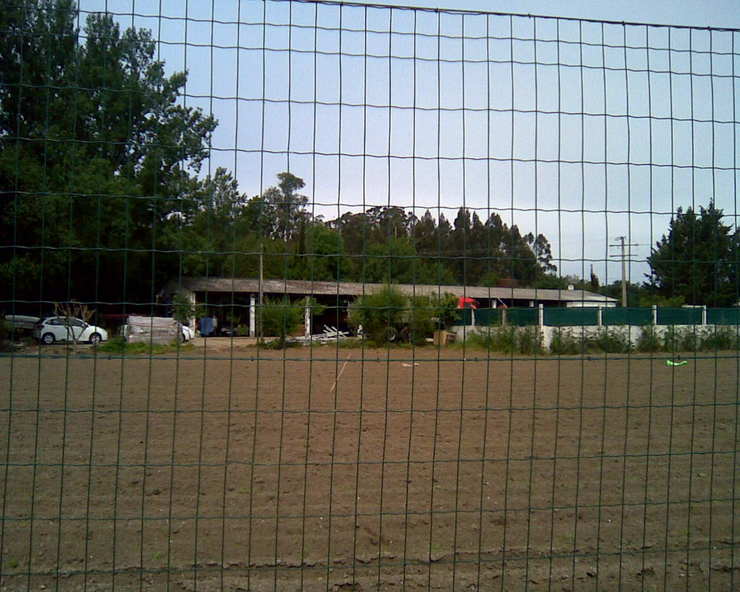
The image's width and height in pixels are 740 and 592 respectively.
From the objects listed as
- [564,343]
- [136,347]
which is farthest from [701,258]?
[136,347]

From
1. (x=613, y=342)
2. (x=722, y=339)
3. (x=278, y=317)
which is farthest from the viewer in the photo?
(x=613, y=342)

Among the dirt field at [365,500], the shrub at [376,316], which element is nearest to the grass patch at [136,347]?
the dirt field at [365,500]

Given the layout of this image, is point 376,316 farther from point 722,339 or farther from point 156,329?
point 722,339

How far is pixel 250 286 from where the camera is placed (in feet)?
10.8

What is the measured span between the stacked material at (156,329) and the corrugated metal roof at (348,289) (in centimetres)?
20

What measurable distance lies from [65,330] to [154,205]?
3.39 ft

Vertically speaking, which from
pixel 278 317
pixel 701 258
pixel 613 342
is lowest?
pixel 613 342

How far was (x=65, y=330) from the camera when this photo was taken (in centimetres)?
339

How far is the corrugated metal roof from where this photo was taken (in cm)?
307

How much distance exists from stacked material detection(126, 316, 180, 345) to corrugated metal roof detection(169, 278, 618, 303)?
0.20 m

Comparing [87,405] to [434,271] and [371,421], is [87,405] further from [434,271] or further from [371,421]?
[434,271]

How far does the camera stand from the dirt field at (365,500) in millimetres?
3205

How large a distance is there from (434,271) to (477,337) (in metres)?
1.90

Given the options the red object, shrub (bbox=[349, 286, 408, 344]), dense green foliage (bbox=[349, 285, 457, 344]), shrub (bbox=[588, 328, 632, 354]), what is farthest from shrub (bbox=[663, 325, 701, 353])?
shrub (bbox=[349, 286, 408, 344])
